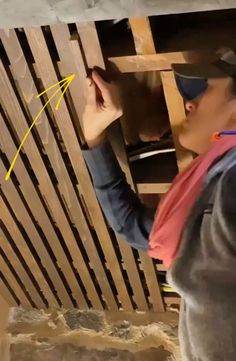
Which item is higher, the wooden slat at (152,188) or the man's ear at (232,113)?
the man's ear at (232,113)

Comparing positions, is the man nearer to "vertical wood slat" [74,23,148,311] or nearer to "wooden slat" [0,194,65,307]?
"vertical wood slat" [74,23,148,311]

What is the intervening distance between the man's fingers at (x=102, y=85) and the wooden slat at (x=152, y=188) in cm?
28

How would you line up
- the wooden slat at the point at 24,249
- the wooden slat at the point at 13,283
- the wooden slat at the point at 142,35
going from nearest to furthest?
the wooden slat at the point at 142,35 → the wooden slat at the point at 24,249 → the wooden slat at the point at 13,283

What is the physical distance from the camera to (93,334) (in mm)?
1927

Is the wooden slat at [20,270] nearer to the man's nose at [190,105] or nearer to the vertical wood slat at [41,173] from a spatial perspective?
the vertical wood slat at [41,173]

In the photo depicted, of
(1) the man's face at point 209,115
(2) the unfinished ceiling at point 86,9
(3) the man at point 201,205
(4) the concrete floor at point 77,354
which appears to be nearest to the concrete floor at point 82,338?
(4) the concrete floor at point 77,354

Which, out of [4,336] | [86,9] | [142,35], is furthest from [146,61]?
[4,336]

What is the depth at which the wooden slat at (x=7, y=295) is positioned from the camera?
1.88 metres

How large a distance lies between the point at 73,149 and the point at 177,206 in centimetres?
28

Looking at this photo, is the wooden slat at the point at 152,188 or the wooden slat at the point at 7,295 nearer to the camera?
the wooden slat at the point at 152,188

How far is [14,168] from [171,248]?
0.44 m

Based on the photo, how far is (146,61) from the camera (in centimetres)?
101

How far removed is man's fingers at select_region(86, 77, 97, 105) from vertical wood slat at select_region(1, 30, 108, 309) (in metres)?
0.10

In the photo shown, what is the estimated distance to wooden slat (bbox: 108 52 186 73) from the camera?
995 millimetres
